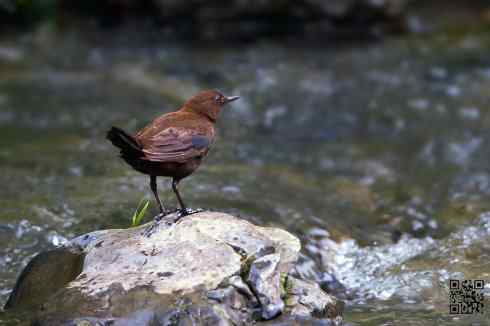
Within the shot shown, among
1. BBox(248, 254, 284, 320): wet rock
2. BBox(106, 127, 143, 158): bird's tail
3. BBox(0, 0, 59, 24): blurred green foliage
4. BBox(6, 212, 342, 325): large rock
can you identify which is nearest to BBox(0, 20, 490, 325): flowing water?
BBox(0, 0, 59, 24): blurred green foliage

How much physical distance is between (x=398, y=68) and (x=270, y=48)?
1.98 metres

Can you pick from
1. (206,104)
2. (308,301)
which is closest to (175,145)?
(206,104)

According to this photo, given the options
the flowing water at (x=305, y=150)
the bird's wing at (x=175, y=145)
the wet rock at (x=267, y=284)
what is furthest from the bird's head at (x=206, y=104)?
the wet rock at (x=267, y=284)

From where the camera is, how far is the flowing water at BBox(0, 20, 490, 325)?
5664 mm

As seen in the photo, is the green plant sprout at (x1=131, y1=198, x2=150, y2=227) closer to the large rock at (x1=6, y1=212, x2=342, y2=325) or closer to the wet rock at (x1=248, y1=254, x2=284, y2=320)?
the large rock at (x1=6, y1=212, x2=342, y2=325)

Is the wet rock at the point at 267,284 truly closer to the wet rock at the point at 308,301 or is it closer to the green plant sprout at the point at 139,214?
the wet rock at the point at 308,301

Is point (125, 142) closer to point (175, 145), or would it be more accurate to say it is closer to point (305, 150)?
point (175, 145)

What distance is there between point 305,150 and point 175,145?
4.38 m

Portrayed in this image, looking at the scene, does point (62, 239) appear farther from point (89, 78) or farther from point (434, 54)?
point (434, 54)

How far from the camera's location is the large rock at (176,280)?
372 cm

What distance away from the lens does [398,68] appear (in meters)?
10.3

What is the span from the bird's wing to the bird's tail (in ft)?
0.21

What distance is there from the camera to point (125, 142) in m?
4.05

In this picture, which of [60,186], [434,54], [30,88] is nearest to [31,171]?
[60,186]
